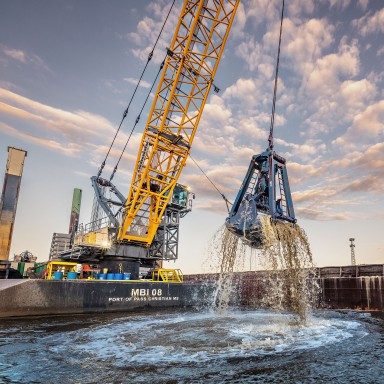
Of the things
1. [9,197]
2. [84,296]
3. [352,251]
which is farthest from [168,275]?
[352,251]

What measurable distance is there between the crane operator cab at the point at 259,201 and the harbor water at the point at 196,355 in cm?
373

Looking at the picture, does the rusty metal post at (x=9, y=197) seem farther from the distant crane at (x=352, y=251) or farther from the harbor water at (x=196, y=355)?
the distant crane at (x=352, y=251)

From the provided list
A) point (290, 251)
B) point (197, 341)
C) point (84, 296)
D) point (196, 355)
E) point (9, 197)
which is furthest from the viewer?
point (9, 197)

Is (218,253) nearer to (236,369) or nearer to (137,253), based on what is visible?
(236,369)

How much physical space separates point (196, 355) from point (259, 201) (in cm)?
698

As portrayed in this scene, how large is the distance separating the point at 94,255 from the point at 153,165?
8.74 metres

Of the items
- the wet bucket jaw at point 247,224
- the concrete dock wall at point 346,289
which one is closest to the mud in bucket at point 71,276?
the concrete dock wall at point 346,289

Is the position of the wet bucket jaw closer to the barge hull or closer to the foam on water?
the foam on water

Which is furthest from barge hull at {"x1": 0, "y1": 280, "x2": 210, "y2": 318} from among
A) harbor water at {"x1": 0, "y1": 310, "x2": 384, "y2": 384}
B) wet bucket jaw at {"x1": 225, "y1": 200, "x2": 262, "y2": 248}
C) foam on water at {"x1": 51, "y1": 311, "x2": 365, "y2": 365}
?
wet bucket jaw at {"x1": 225, "y1": 200, "x2": 262, "y2": 248}

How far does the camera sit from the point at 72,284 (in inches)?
726

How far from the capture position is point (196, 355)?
23.0 ft

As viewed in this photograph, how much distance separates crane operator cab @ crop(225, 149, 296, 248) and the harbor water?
147 inches

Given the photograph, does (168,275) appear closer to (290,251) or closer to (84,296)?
(84,296)

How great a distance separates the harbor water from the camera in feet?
18.3
